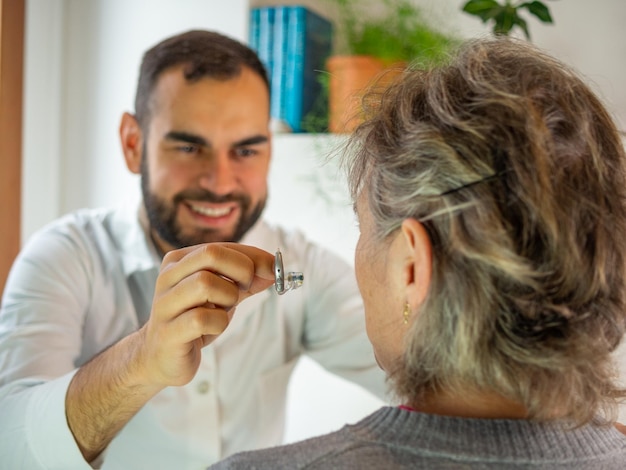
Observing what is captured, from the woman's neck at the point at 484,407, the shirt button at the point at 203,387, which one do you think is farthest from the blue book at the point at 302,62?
the woman's neck at the point at 484,407

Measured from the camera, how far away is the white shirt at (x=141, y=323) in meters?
1.23

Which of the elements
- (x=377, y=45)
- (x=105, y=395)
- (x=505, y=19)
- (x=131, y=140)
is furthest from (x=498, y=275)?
(x=377, y=45)

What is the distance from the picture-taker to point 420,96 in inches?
30.4

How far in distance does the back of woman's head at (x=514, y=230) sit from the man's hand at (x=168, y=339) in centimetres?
23

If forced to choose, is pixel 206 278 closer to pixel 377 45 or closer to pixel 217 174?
pixel 217 174

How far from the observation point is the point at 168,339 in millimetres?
914

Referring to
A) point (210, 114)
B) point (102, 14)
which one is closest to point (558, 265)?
point (210, 114)

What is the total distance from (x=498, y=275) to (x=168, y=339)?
1.38ft

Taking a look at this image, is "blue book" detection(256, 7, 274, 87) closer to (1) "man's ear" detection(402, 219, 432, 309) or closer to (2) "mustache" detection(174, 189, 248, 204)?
(2) "mustache" detection(174, 189, 248, 204)

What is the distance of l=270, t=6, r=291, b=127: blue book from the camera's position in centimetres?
193

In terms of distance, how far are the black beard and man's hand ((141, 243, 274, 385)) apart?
20.0 inches

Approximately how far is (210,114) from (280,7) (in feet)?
2.06

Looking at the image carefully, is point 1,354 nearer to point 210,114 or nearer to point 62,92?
point 210,114

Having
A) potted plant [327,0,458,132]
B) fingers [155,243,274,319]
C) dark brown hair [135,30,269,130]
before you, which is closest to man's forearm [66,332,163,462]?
fingers [155,243,274,319]
